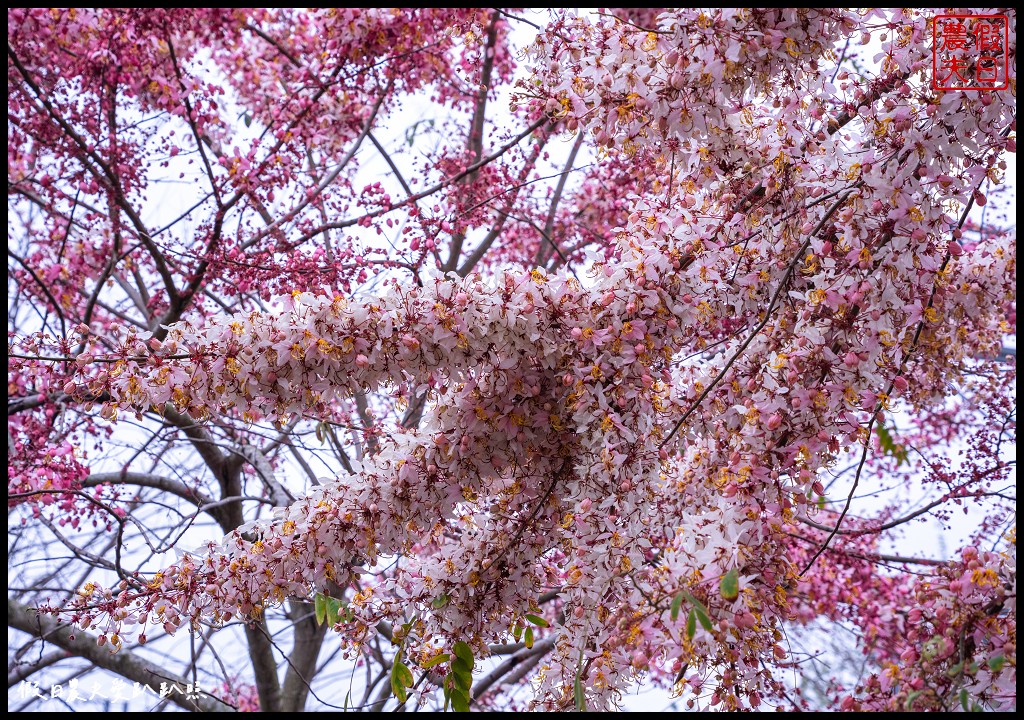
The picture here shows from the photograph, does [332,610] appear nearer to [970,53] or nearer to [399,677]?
[399,677]

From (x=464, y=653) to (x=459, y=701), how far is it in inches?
4.2

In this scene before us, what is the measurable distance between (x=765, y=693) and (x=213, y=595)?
1.20m

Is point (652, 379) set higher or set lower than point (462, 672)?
higher

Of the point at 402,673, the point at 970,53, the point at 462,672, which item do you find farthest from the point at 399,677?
the point at 970,53

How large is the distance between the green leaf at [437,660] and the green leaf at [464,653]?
43 mm

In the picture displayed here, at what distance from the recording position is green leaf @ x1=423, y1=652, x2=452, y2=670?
1695mm

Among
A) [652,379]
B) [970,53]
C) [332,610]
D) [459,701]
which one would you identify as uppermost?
[970,53]

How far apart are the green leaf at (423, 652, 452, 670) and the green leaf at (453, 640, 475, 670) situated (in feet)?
0.14

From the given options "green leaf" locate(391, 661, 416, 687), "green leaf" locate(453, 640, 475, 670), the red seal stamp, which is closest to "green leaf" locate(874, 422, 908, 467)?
the red seal stamp

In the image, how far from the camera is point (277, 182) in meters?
2.87

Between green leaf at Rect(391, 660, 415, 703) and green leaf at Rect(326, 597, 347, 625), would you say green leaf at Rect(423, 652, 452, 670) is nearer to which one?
green leaf at Rect(391, 660, 415, 703)

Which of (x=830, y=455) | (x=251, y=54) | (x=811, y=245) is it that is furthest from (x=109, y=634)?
(x=251, y=54)

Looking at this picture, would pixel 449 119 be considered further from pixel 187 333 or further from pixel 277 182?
pixel 187 333

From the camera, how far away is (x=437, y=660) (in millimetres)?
1700
